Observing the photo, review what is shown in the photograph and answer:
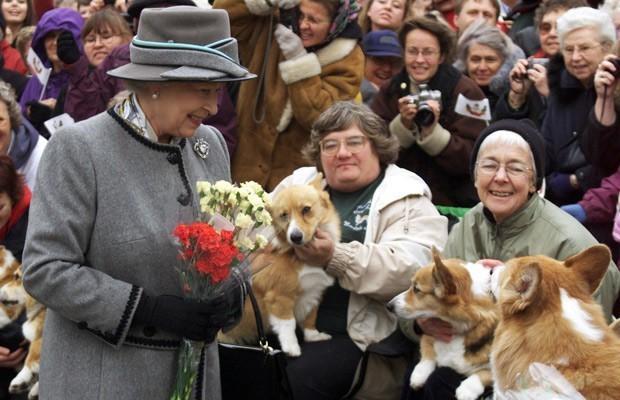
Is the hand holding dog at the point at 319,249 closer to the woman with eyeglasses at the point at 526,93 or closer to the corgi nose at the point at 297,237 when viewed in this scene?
the corgi nose at the point at 297,237

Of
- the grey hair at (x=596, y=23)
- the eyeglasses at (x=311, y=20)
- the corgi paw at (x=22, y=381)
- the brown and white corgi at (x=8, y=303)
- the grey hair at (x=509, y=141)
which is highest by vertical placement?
the grey hair at (x=596, y=23)

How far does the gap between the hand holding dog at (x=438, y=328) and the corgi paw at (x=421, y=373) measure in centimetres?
13

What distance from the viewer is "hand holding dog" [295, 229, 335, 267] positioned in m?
4.85

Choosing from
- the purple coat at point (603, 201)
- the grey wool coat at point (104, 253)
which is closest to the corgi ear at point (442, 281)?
the grey wool coat at point (104, 253)

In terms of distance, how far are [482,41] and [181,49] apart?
4117 millimetres

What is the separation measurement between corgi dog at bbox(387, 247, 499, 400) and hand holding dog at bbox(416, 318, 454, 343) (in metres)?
0.02

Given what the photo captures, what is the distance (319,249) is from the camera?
191 inches

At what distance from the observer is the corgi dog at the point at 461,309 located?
438 cm

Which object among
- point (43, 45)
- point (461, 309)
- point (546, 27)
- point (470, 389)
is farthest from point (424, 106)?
point (43, 45)

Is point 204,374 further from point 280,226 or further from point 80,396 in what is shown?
point 280,226

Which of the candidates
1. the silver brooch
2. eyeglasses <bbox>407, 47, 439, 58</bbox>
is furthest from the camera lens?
the silver brooch

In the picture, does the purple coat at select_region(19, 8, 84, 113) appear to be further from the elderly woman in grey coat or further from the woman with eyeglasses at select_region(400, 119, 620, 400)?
the elderly woman in grey coat

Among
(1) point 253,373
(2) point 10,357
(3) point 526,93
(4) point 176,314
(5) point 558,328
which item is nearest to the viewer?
(5) point 558,328

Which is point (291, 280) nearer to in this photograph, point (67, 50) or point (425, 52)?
point (425, 52)
